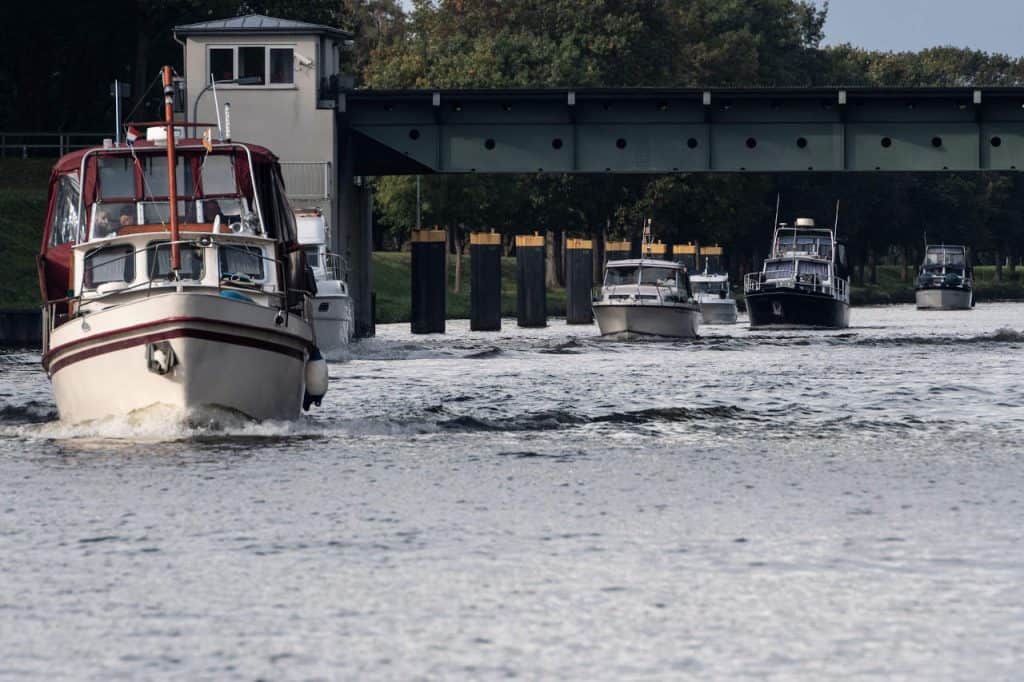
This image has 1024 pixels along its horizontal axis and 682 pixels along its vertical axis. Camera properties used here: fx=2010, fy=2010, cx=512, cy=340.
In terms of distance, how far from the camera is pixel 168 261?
2512cm

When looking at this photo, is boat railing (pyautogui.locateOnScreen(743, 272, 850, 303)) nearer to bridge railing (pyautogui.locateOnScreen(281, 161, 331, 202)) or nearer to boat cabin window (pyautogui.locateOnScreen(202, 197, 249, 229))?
bridge railing (pyautogui.locateOnScreen(281, 161, 331, 202))

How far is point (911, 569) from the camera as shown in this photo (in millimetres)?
14469

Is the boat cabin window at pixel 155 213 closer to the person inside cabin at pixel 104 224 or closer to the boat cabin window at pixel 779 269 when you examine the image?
the person inside cabin at pixel 104 224

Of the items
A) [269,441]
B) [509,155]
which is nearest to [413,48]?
[509,155]

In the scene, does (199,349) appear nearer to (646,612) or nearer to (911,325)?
(646,612)

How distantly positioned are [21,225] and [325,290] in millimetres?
25973

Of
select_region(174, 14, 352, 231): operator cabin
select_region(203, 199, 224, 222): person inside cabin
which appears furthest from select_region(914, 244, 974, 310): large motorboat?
select_region(203, 199, 224, 222): person inside cabin

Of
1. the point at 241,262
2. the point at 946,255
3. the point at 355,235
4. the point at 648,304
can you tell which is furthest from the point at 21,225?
the point at 946,255

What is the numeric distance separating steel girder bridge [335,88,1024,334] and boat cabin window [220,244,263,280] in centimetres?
3414

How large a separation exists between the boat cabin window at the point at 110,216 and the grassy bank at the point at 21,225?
34712mm

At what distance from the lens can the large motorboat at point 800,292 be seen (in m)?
70.6

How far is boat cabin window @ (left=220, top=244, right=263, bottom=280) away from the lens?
25.2m

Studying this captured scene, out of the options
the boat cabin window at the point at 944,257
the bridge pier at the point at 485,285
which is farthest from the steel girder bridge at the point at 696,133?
the boat cabin window at the point at 944,257

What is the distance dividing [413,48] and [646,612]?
287ft
